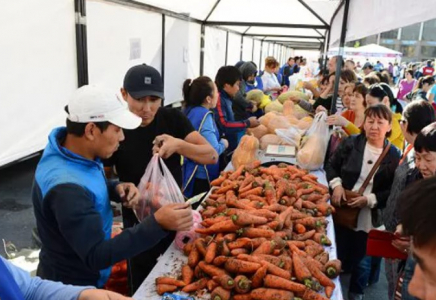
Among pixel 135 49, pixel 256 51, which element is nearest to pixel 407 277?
pixel 135 49

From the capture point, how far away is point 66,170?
1447mm

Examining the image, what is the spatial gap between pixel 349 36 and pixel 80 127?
4.44 meters

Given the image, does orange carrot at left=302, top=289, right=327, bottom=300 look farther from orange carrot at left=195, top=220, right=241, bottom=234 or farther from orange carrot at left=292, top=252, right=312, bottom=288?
orange carrot at left=195, top=220, right=241, bottom=234

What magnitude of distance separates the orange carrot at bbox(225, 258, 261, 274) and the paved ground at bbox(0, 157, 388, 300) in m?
1.91

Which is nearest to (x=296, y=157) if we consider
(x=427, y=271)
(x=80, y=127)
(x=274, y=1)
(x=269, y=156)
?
(x=269, y=156)

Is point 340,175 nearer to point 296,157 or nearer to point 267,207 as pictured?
point 296,157

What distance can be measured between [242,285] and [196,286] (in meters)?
0.24

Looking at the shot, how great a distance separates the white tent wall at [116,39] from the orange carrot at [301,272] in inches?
136

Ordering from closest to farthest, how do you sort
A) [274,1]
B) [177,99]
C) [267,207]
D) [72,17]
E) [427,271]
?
[427,271], [267,207], [72,17], [274,1], [177,99]

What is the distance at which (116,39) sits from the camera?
5367 mm

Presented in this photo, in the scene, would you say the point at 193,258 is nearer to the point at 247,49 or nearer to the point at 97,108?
the point at 97,108

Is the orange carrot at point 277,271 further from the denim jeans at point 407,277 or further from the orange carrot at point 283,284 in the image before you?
the denim jeans at point 407,277

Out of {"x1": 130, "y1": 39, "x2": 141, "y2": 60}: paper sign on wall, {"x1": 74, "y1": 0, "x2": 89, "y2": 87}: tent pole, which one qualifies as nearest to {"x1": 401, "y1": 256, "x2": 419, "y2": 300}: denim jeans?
{"x1": 74, "y1": 0, "x2": 89, "y2": 87}: tent pole

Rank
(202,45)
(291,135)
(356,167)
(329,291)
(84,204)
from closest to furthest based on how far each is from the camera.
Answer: (84,204) < (329,291) < (356,167) < (291,135) < (202,45)
